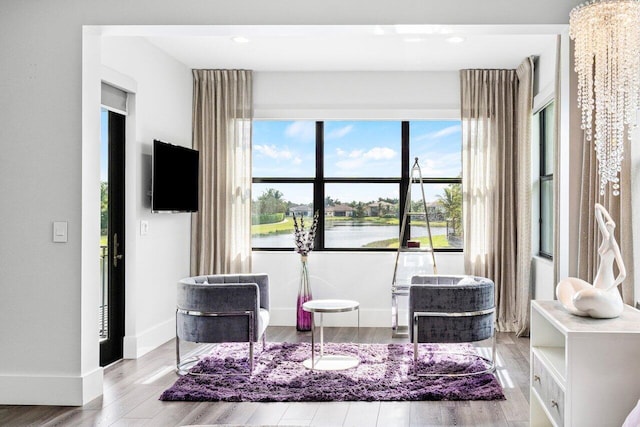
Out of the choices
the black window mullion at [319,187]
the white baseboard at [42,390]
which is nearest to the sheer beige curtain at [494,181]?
the black window mullion at [319,187]

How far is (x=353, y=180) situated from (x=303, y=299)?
136 centimetres

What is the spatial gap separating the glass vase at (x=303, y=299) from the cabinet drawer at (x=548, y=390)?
306 centimetres

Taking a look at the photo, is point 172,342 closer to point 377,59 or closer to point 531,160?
point 377,59

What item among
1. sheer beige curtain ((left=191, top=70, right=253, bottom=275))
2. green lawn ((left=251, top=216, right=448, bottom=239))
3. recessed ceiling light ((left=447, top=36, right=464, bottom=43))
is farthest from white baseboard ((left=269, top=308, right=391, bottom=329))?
recessed ceiling light ((left=447, top=36, right=464, bottom=43))

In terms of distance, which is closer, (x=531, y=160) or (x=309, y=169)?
(x=531, y=160)

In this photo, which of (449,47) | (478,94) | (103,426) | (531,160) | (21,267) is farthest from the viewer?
(478,94)

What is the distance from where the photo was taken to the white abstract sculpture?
9.00 feet

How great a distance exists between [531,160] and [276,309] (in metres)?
2.88

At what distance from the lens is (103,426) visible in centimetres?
337

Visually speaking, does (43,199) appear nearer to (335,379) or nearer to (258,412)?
(258,412)

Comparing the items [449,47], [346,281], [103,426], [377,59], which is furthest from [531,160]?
[103,426]

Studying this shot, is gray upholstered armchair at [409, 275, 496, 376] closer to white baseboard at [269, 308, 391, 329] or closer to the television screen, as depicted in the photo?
white baseboard at [269, 308, 391, 329]

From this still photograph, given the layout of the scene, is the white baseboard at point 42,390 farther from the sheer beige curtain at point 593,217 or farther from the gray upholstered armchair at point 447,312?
the sheer beige curtain at point 593,217

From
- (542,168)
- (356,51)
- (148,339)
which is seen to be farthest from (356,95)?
(148,339)
